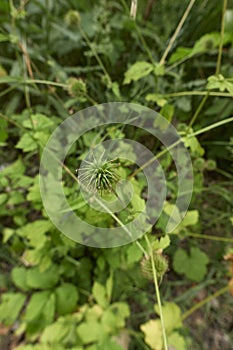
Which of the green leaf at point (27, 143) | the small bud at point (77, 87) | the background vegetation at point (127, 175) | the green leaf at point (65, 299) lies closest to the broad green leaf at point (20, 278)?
the background vegetation at point (127, 175)

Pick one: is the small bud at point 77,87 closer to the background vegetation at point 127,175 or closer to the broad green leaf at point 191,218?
the background vegetation at point 127,175

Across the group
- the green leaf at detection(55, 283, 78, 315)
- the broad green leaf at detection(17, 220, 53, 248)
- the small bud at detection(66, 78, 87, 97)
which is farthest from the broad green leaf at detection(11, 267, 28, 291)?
the small bud at detection(66, 78, 87, 97)

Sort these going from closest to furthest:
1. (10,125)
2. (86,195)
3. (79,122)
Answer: (86,195)
(79,122)
(10,125)

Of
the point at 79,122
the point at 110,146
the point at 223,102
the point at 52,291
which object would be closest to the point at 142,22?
the point at 223,102

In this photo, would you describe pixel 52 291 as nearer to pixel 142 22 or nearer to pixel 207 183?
pixel 207 183

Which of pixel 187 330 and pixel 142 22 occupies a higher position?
pixel 142 22

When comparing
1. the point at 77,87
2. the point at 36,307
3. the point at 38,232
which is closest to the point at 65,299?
the point at 36,307

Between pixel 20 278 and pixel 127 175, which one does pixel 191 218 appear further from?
pixel 20 278
